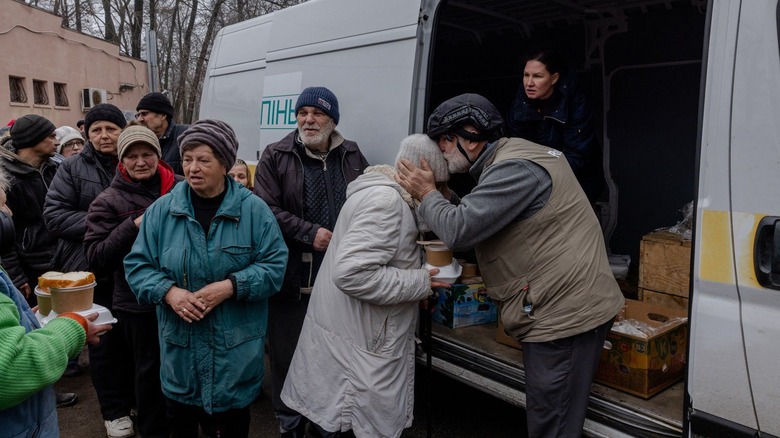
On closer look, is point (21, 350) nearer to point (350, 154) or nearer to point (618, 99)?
point (350, 154)

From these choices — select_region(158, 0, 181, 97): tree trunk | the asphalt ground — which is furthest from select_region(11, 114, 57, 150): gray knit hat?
select_region(158, 0, 181, 97): tree trunk

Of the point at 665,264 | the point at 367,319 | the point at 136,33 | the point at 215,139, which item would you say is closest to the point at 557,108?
the point at 665,264

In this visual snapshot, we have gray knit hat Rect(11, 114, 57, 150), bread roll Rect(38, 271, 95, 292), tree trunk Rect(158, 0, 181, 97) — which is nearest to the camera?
bread roll Rect(38, 271, 95, 292)

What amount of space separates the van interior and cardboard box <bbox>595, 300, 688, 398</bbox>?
141 centimetres

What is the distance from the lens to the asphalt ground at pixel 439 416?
11.5 ft

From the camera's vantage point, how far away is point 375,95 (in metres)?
3.25

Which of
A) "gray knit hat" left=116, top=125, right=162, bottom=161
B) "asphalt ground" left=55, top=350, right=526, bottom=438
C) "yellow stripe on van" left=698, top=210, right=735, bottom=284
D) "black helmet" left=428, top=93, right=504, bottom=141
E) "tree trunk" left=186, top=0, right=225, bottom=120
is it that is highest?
"tree trunk" left=186, top=0, right=225, bottom=120

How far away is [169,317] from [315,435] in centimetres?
83

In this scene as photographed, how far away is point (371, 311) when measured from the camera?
234 centimetres

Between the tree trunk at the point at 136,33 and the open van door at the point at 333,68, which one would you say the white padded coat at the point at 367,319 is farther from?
the tree trunk at the point at 136,33

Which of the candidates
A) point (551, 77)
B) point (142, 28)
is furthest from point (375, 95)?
point (142, 28)

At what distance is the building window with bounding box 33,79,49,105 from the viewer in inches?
717

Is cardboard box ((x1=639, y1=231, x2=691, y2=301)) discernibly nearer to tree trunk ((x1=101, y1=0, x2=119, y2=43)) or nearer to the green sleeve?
the green sleeve

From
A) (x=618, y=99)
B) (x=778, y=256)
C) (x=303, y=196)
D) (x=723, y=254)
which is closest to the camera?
(x=778, y=256)
